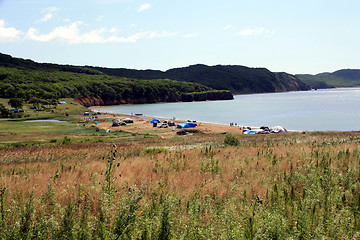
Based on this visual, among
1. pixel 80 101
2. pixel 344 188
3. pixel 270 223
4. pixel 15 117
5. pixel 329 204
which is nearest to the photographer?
pixel 270 223

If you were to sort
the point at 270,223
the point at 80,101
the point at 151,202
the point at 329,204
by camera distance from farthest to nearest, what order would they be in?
1. the point at 80,101
2. the point at 151,202
3. the point at 329,204
4. the point at 270,223

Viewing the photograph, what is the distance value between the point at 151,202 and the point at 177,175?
2440 millimetres

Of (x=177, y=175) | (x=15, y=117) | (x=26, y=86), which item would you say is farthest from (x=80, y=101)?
(x=177, y=175)

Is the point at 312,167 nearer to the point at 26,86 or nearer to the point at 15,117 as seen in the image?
the point at 15,117

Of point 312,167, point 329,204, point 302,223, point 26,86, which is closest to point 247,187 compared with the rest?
point 329,204

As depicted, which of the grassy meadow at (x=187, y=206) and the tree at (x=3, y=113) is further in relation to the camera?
the tree at (x=3, y=113)

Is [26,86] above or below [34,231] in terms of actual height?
above

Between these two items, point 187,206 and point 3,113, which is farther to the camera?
point 3,113

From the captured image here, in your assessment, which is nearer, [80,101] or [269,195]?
[269,195]

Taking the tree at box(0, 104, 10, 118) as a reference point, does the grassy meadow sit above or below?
above

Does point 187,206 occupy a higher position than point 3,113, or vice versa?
point 187,206

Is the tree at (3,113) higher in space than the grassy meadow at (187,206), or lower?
lower

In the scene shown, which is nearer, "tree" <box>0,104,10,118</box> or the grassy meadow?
the grassy meadow

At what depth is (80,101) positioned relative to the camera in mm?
187000
